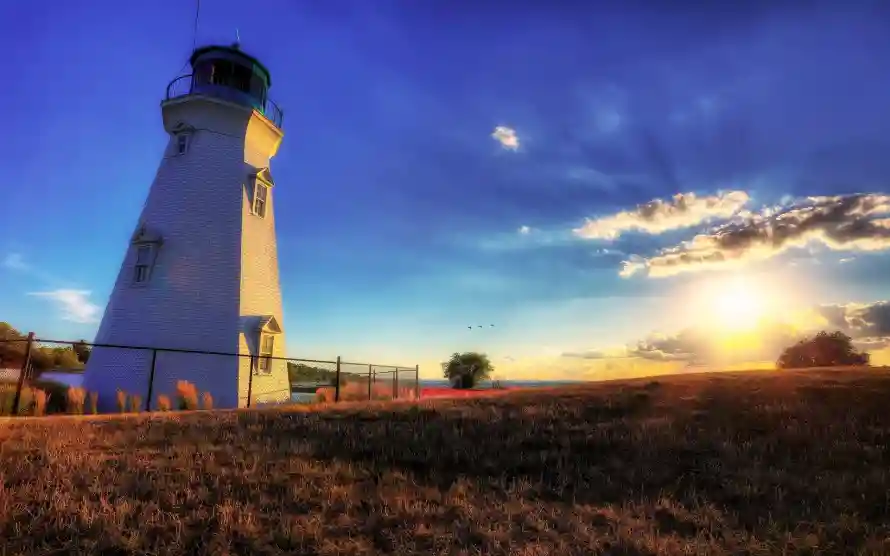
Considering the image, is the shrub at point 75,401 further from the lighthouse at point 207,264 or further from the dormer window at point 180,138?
the dormer window at point 180,138

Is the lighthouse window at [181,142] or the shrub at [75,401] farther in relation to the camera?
the lighthouse window at [181,142]

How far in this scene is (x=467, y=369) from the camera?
5016 centimetres

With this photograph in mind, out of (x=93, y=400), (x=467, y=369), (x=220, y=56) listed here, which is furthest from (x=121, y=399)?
(x=467, y=369)

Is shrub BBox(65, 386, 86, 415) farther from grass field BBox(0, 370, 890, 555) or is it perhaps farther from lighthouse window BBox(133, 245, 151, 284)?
grass field BBox(0, 370, 890, 555)

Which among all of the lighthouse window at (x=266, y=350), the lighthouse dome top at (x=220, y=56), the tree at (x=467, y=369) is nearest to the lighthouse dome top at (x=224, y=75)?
the lighthouse dome top at (x=220, y=56)

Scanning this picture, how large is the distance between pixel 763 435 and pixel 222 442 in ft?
36.5

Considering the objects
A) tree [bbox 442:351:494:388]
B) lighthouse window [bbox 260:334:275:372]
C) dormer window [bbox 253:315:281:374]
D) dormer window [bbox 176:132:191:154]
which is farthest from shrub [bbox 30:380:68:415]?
tree [bbox 442:351:494:388]

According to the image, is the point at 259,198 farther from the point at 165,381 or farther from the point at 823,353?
the point at 823,353

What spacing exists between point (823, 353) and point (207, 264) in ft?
146

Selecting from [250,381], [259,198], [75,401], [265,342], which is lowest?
[75,401]

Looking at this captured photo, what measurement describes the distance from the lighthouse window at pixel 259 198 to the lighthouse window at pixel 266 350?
5.56m

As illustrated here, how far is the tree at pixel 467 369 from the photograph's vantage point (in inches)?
1964

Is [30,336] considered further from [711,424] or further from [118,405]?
[711,424]

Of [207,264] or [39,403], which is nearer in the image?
[39,403]
